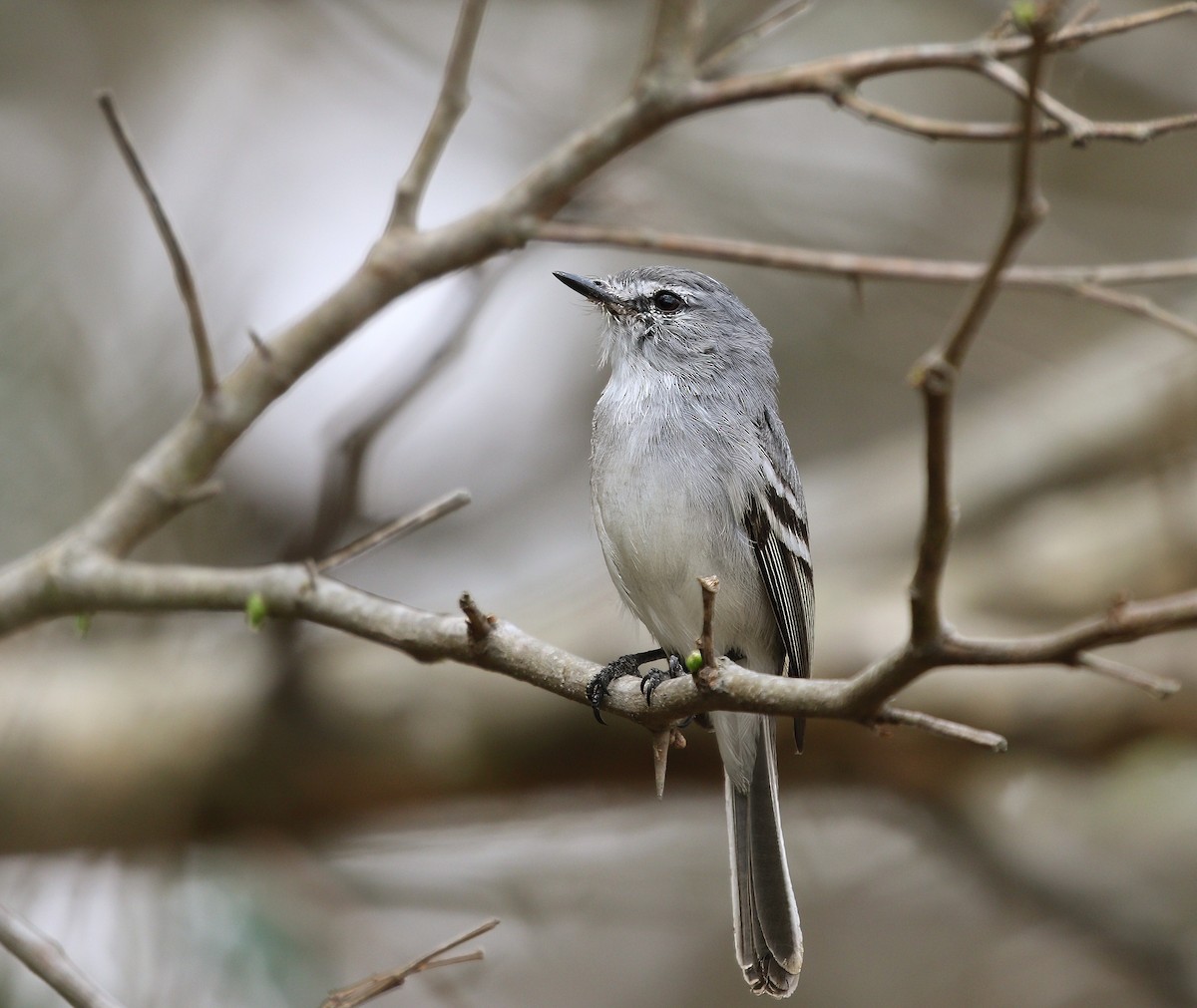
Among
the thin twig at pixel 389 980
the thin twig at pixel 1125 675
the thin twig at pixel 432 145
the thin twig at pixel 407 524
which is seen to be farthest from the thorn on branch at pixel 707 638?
the thin twig at pixel 432 145

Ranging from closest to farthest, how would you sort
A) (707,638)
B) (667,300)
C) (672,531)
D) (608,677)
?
(707,638) → (608,677) → (672,531) → (667,300)

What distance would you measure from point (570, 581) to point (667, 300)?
6.90ft

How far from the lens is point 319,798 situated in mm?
5395

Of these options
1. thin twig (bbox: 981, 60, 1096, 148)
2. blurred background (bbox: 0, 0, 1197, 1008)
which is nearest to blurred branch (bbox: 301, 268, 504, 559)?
blurred background (bbox: 0, 0, 1197, 1008)

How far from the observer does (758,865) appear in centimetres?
389

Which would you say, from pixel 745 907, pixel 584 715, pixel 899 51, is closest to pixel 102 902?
pixel 584 715

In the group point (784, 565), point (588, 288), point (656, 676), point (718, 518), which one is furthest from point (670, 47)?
point (656, 676)

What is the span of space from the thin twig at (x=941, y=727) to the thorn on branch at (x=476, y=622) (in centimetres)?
95

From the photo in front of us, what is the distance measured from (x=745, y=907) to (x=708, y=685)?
1782mm

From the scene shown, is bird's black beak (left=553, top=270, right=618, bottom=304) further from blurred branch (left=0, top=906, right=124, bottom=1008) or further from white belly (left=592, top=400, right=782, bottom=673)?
blurred branch (left=0, top=906, right=124, bottom=1008)

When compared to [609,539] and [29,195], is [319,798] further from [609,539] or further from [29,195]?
[29,195]

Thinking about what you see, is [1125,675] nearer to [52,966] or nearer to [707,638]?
[707,638]

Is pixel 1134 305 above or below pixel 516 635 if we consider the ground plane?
above

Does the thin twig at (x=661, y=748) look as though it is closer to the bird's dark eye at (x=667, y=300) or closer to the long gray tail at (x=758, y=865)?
the long gray tail at (x=758, y=865)
